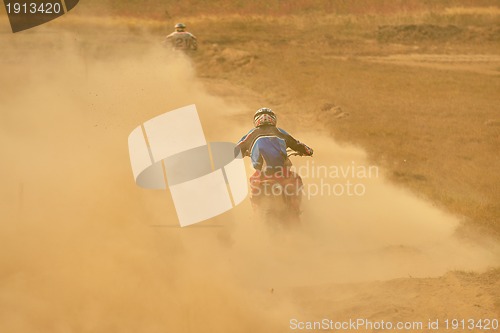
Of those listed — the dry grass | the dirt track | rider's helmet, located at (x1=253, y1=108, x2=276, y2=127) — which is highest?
the dry grass

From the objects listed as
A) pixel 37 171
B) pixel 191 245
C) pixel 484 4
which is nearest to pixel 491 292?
pixel 191 245

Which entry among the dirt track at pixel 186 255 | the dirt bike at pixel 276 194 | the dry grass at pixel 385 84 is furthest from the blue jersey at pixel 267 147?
the dry grass at pixel 385 84

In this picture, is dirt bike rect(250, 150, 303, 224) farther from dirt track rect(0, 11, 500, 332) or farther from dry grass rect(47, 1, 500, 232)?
dry grass rect(47, 1, 500, 232)

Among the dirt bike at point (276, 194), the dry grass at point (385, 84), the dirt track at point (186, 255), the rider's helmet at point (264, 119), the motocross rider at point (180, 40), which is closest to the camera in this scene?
the dirt track at point (186, 255)

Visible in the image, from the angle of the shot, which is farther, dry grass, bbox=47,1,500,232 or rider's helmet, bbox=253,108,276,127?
dry grass, bbox=47,1,500,232

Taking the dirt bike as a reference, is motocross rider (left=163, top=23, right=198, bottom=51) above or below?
above

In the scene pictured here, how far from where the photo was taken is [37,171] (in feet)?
36.2

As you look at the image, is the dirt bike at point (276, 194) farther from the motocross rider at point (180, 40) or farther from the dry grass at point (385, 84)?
the motocross rider at point (180, 40)

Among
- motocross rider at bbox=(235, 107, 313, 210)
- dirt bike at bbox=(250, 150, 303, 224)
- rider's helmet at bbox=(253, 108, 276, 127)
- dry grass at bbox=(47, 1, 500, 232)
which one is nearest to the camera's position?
dirt bike at bbox=(250, 150, 303, 224)

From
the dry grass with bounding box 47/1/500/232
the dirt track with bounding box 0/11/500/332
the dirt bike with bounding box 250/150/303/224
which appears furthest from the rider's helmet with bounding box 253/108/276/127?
the dry grass with bounding box 47/1/500/232

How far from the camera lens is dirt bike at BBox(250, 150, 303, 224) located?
8.05m

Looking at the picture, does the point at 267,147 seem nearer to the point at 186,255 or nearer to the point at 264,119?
the point at 264,119

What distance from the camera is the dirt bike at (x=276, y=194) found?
26.4 ft

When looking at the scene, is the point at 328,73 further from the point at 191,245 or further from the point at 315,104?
the point at 191,245
